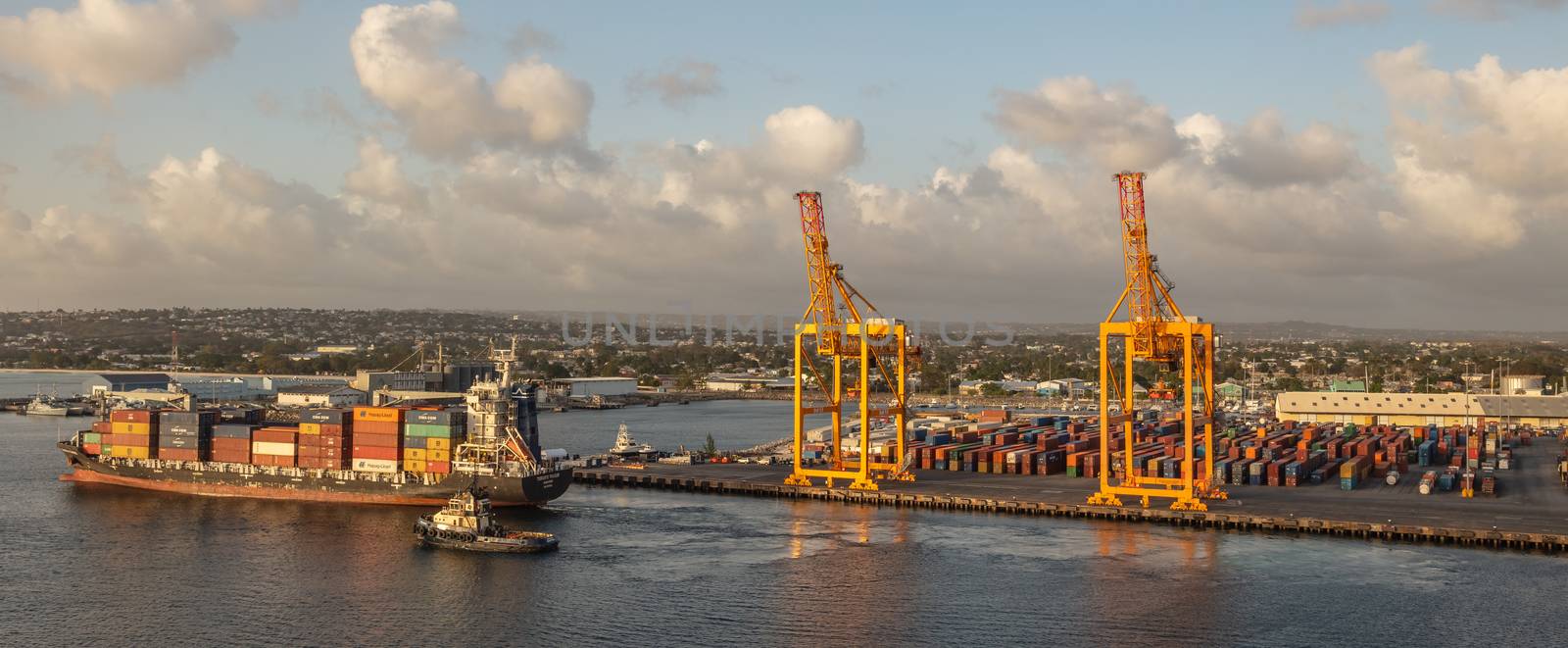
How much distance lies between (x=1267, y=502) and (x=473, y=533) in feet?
84.0

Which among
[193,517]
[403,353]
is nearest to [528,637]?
[193,517]

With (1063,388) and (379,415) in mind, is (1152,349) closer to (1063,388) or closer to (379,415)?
(379,415)

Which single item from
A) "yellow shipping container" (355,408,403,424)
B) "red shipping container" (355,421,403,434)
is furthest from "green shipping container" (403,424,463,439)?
"yellow shipping container" (355,408,403,424)

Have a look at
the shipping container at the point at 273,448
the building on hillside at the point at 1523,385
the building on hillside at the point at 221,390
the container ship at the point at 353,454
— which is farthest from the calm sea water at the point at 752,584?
the building on hillside at the point at 1523,385

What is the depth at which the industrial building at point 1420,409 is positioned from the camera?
257 feet

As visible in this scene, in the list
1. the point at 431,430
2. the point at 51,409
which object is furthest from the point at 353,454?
the point at 51,409

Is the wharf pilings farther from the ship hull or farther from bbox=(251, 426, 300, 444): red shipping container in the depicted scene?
bbox=(251, 426, 300, 444): red shipping container

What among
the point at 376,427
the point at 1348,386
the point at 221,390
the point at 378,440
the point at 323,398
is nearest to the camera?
the point at 378,440

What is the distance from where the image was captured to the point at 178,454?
1911 inches

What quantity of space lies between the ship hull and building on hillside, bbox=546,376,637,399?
75.3 meters

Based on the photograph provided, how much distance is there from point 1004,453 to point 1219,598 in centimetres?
2460

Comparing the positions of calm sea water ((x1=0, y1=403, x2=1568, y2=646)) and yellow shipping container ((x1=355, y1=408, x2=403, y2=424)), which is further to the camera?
yellow shipping container ((x1=355, y1=408, x2=403, y2=424))

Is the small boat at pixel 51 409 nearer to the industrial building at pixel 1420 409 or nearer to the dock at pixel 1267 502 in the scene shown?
the dock at pixel 1267 502

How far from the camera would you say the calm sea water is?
86.9ft
